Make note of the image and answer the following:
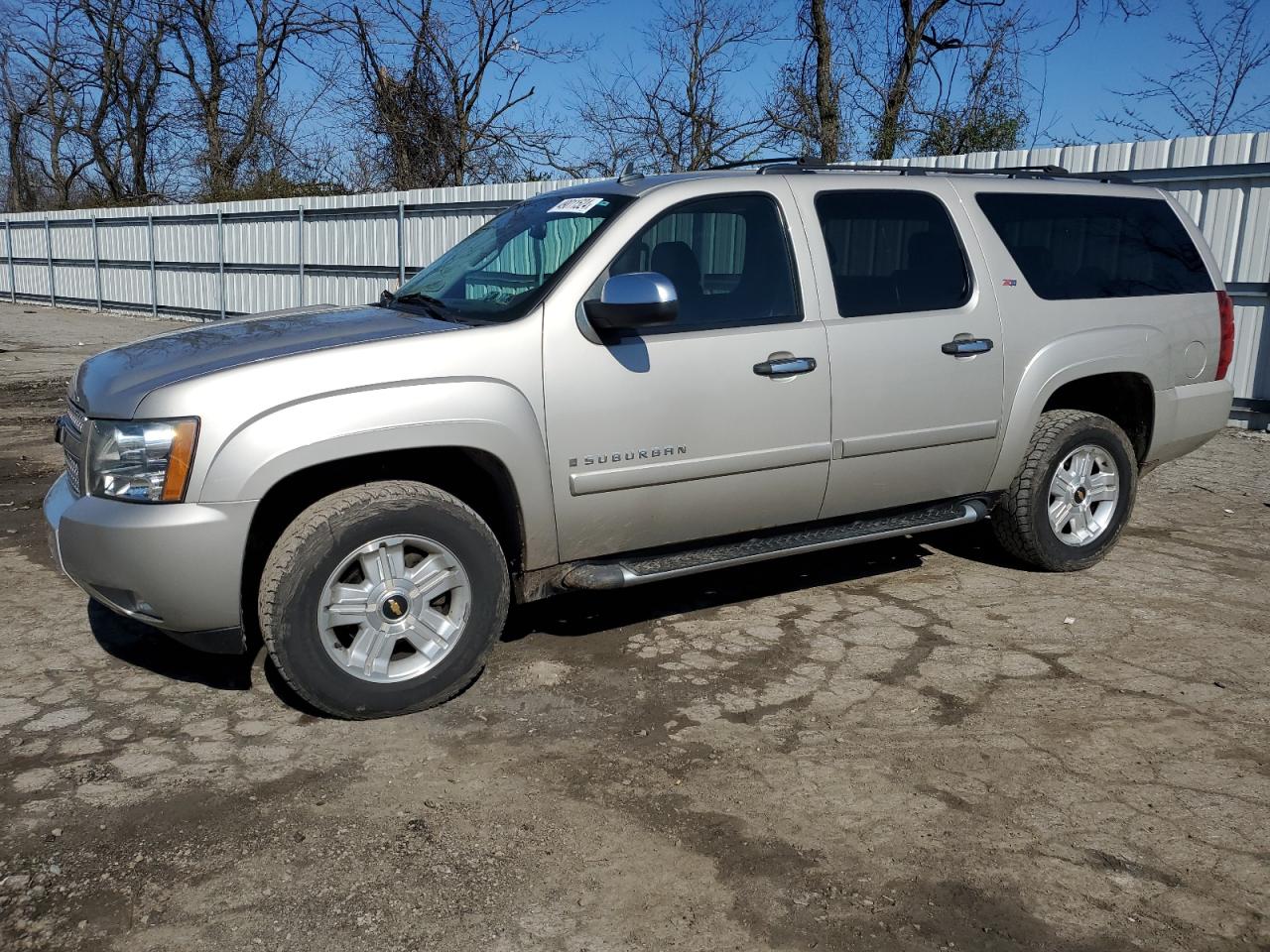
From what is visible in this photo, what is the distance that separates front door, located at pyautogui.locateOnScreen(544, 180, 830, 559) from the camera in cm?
397

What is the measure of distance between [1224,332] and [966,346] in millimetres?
1855

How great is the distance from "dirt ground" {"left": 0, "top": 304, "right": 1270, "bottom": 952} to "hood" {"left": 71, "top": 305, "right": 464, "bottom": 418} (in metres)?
1.14

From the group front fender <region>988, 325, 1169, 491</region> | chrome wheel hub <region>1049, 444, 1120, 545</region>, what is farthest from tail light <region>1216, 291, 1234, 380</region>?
chrome wheel hub <region>1049, 444, 1120, 545</region>

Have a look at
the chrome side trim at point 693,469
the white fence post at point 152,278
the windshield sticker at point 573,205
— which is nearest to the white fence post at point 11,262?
the white fence post at point 152,278

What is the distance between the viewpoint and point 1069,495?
543cm

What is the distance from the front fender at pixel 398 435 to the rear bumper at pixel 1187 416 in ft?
11.1

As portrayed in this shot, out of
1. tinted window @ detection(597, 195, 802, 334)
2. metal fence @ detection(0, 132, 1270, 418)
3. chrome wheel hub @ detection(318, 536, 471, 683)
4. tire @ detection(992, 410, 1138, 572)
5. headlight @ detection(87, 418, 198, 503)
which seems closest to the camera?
headlight @ detection(87, 418, 198, 503)

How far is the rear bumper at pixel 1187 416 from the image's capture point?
555cm

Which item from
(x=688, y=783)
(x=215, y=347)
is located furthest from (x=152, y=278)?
(x=688, y=783)

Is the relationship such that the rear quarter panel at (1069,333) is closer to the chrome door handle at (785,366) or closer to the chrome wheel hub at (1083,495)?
the chrome wheel hub at (1083,495)

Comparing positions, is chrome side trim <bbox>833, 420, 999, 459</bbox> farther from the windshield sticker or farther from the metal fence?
the metal fence

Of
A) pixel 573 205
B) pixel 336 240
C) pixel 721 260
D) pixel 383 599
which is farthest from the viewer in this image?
pixel 336 240

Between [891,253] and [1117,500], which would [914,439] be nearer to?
[891,253]

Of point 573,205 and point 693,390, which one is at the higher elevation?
point 573,205
